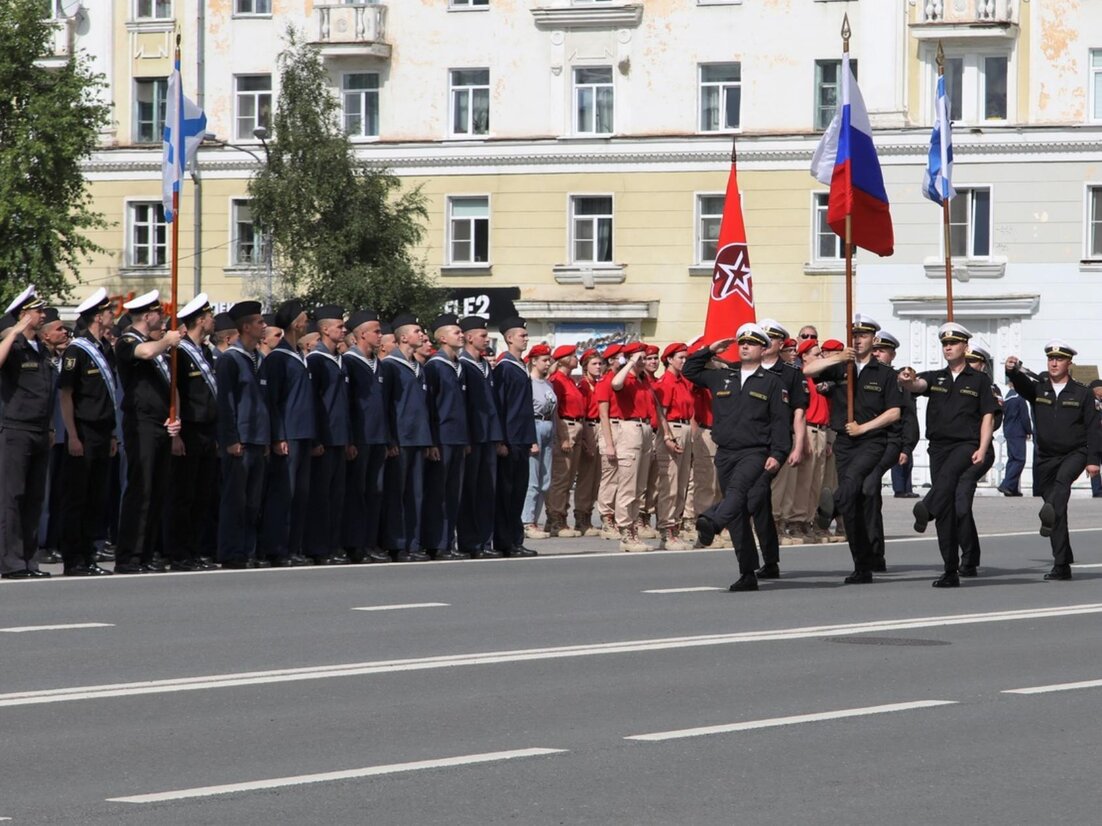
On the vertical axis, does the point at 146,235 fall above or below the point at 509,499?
above

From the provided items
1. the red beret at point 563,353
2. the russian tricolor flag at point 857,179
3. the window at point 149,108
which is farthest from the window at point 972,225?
the russian tricolor flag at point 857,179

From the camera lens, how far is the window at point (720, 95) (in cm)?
5009

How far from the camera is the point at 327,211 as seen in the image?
4703 cm

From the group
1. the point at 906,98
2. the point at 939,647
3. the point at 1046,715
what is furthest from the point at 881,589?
the point at 906,98

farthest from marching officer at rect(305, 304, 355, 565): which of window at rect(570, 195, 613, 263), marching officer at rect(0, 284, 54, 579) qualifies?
window at rect(570, 195, 613, 263)

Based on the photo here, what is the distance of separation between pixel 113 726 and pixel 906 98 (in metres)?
40.4

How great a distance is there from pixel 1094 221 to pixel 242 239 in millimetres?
19380

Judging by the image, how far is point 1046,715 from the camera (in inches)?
412

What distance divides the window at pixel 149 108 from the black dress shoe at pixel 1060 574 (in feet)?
127

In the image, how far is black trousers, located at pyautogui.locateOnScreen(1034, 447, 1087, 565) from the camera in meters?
18.3

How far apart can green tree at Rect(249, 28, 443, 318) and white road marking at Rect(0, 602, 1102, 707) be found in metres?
31.8

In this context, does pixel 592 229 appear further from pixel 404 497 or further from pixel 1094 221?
pixel 404 497

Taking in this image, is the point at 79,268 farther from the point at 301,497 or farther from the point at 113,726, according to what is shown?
the point at 113,726

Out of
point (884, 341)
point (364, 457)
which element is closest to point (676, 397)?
point (884, 341)
